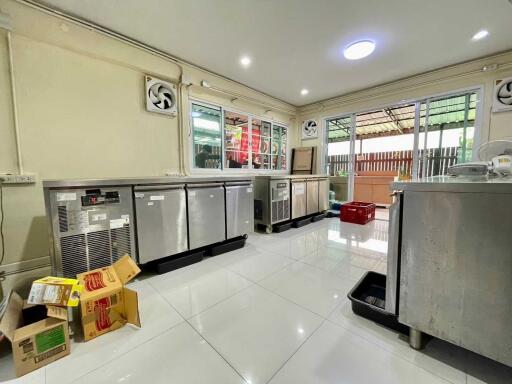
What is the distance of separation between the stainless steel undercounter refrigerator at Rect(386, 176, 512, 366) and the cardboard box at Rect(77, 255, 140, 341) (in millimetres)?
1712

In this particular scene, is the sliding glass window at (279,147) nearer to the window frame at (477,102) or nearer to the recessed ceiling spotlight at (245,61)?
the window frame at (477,102)

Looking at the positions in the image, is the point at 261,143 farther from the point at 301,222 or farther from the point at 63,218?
the point at 63,218

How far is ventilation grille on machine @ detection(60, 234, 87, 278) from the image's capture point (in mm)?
1661

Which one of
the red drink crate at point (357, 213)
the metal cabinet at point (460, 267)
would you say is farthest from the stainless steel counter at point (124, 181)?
the red drink crate at point (357, 213)

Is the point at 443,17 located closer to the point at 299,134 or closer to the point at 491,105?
the point at 491,105

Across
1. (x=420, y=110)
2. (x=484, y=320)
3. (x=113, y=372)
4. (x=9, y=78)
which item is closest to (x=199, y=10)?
(x=9, y=78)

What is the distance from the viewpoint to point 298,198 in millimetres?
4066

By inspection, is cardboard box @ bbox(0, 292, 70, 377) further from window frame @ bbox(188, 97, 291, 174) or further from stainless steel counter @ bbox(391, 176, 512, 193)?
window frame @ bbox(188, 97, 291, 174)

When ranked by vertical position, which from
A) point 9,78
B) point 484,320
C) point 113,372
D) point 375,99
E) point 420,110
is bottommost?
point 113,372

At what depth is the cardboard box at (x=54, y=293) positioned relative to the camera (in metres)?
1.20

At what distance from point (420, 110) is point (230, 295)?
16.7ft

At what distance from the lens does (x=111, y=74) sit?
8.89 ft

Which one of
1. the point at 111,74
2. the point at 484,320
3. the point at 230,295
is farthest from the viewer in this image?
the point at 111,74

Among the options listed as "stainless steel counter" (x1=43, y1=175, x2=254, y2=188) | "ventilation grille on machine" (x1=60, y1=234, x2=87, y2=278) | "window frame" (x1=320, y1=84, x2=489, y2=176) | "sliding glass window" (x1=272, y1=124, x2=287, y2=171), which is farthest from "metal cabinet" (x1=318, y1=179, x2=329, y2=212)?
"ventilation grille on machine" (x1=60, y1=234, x2=87, y2=278)
